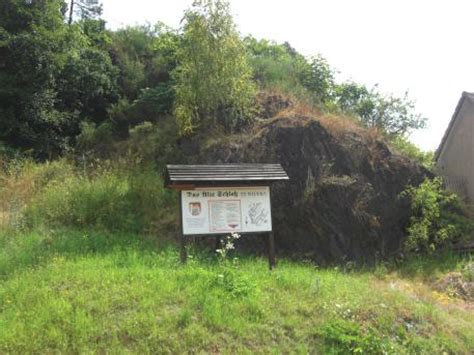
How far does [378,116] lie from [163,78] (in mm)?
10910

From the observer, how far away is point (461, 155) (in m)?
22.5

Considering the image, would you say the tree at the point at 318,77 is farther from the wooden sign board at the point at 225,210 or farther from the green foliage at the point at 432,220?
the wooden sign board at the point at 225,210

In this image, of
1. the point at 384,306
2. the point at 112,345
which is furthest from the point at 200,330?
the point at 384,306

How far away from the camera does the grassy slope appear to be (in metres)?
6.20

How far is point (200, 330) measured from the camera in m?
6.43

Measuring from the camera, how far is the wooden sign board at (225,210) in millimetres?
9289

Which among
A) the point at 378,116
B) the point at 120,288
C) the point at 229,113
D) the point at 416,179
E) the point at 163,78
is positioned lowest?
the point at 120,288

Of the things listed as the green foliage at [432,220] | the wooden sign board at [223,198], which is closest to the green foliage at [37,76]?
the wooden sign board at [223,198]

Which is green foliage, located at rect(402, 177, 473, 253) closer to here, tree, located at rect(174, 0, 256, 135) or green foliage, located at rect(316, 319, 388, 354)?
tree, located at rect(174, 0, 256, 135)

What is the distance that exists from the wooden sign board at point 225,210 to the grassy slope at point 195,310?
696mm

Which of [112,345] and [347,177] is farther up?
[347,177]

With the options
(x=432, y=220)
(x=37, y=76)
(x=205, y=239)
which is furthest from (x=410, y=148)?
(x=37, y=76)

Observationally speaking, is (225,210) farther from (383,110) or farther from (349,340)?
(383,110)

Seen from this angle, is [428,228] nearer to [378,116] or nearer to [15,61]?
[378,116]
